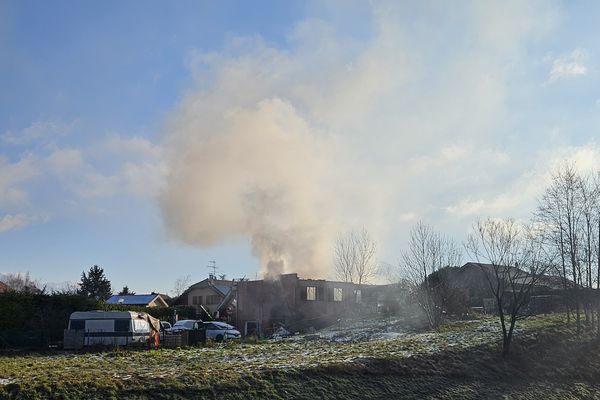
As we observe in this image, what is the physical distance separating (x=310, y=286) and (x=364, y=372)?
37.8 meters

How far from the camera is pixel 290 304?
56.1 m

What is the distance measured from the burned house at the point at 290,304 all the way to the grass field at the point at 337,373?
2522 cm

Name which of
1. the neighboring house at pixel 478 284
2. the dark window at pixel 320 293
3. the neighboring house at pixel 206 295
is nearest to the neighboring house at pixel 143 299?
the neighboring house at pixel 206 295

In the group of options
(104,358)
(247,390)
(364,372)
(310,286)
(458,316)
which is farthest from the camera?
(310,286)

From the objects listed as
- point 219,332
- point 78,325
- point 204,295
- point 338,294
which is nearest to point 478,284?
point 338,294

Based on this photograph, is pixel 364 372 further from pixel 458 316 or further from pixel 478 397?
pixel 458 316

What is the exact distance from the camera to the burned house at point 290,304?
53.5 metres

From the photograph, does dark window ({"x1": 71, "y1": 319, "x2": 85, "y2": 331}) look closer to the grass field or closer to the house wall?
the grass field

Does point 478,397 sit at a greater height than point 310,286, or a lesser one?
lesser

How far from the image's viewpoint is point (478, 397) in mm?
20625

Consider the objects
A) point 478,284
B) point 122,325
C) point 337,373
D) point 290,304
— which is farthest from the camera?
point 478,284

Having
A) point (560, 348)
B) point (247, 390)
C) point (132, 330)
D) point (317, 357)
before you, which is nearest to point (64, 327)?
point (132, 330)

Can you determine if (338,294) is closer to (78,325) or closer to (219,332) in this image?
(219,332)

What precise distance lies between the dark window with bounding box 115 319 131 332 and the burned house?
20.1m
